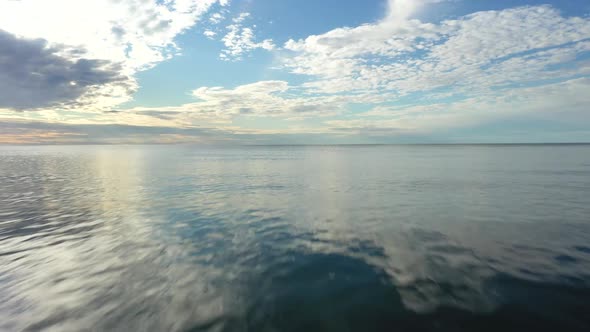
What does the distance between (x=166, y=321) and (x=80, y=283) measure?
4.63 m

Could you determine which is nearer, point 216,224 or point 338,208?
point 216,224

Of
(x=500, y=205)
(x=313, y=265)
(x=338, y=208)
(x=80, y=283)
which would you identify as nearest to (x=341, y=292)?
(x=313, y=265)

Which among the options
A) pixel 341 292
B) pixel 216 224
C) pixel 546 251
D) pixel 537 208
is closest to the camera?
pixel 341 292

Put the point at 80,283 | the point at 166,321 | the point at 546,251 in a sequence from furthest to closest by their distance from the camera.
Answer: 1. the point at 546,251
2. the point at 80,283
3. the point at 166,321

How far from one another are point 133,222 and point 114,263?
23.5 feet

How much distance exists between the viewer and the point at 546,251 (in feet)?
40.7

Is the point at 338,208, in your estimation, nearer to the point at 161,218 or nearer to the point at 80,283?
the point at 161,218

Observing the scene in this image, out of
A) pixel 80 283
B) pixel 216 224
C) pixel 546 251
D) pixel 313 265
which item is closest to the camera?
pixel 80 283

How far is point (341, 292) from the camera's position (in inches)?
368

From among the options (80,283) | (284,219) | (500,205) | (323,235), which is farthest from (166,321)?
(500,205)

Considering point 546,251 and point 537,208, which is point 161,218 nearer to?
point 546,251

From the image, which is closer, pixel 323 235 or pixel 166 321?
pixel 166 321

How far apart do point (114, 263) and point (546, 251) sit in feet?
61.5

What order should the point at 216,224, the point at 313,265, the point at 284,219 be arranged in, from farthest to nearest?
1. the point at 284,219
2. the point at 216,224
3. the point at 313,265
